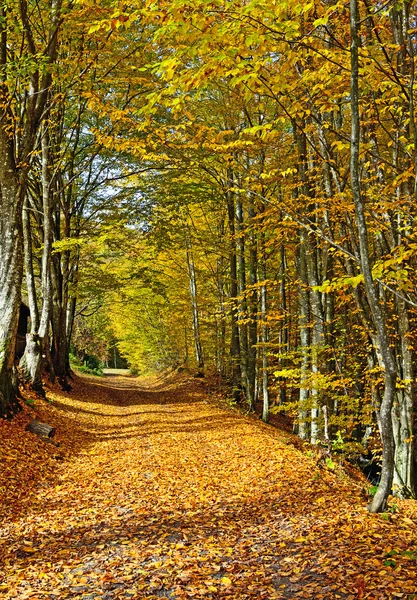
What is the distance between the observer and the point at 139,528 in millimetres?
5520

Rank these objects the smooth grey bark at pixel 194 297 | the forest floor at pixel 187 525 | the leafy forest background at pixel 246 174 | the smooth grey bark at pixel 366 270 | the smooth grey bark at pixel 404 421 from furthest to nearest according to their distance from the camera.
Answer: the smooth grey bark at pixel 194 297, the smooth grey bark at pixel 404 421, the leafy forest background at pixel 246 174, the smooth grey bark at pixel 366 270, the forest floor at pixel 187 525

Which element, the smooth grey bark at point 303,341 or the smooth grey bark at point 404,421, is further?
the smooth grey bark at point 303,341

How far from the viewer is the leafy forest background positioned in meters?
5.31

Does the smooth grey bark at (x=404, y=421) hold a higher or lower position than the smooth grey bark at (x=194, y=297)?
lower

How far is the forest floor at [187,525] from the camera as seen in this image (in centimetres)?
411

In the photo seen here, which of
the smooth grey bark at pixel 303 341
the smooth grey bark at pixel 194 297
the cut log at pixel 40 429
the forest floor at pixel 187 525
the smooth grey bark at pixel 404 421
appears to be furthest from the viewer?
the smooth grey bark at pixel 194 297

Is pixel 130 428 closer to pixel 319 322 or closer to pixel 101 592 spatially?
pixel 319 322

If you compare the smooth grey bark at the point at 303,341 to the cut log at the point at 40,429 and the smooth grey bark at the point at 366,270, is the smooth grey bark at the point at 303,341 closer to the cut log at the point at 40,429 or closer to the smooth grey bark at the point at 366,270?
the smooth grey bark at the point at 366,270

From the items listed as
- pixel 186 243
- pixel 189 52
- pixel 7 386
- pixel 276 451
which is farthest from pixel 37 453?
pixel 186 243

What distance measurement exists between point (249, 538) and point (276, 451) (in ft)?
14.7

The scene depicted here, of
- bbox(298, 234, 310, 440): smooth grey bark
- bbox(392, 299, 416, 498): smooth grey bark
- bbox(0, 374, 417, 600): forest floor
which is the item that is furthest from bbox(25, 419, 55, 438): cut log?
bbox(392, 299, 416, 498): smooth grey bark

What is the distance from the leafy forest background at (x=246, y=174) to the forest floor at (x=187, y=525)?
3.22 feet

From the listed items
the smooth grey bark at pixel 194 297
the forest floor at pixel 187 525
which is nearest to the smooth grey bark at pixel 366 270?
the forest floor at pixel 187 525

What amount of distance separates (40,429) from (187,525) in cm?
492
